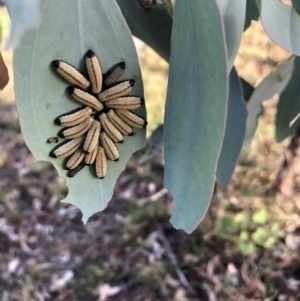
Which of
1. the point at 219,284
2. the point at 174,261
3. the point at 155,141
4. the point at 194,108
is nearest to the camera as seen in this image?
the point at 194,108

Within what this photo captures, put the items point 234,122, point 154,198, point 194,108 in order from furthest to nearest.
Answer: point 154,198
point 234,122
point 194,108

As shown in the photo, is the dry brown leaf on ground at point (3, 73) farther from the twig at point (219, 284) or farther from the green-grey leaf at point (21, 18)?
the twig at point (219, 284)

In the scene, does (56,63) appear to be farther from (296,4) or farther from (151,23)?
(296,4)

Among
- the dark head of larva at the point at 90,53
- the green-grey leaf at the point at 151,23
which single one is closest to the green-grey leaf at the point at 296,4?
the green-grey leaf at the point at 151,23

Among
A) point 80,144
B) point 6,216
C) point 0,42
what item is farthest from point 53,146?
point 0,42

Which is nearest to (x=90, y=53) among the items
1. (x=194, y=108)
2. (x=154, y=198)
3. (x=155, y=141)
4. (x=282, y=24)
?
(x=194, y=108)

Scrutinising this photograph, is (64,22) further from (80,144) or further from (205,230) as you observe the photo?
(205,230)
